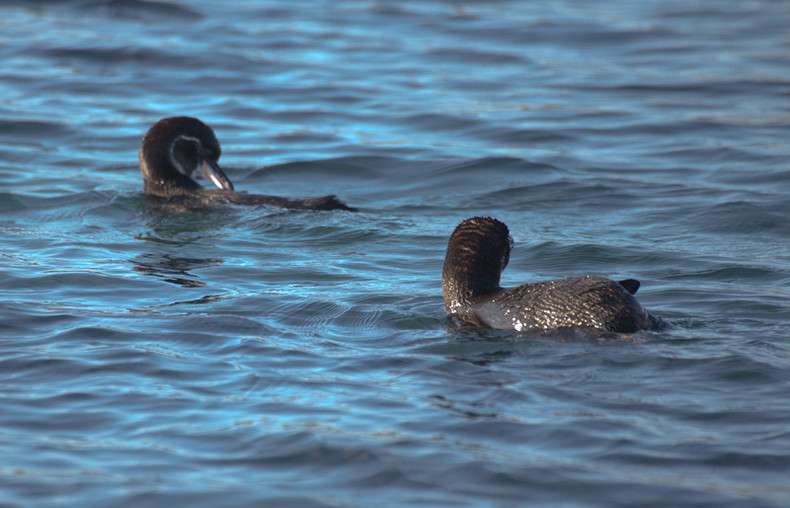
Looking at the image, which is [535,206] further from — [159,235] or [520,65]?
[520,65]

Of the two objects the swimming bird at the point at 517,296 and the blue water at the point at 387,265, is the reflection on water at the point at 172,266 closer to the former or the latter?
the blue water at the point at 387,265

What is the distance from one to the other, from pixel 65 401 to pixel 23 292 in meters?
2.36

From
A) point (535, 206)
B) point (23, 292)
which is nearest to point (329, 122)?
point (535, 206)

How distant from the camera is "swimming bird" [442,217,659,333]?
6.21 m

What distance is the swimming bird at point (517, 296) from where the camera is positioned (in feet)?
20.4

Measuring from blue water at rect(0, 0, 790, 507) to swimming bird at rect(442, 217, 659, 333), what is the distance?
165 mm

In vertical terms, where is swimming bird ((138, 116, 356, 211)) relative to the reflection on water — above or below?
above

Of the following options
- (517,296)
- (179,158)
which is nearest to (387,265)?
(517,296)

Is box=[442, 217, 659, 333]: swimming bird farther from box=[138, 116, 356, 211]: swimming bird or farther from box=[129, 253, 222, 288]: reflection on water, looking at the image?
box=[138, 116, 356, 211]: swimming bird

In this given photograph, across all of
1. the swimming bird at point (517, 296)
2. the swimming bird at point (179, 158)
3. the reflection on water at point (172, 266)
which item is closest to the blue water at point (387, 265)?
the reflection on water at point (172, 266)

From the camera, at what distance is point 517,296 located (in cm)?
655

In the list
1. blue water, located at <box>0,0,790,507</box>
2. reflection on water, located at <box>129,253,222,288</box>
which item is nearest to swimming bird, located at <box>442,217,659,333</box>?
blue water, located at <box>0,0,790,507</box>

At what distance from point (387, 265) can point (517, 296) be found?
93.7 inches

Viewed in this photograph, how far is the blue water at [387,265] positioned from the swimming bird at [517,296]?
165 mm
